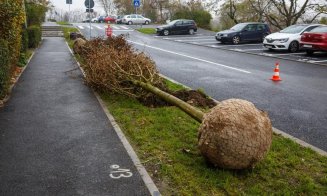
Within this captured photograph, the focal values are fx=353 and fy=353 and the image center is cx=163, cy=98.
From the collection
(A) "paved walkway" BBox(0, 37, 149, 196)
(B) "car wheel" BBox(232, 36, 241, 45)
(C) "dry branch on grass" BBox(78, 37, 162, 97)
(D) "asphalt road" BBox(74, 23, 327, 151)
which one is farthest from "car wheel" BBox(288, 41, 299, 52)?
(A) "paved walkway" BBox(0, 37, 149, 196)

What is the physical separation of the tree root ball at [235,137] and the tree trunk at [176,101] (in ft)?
4.04

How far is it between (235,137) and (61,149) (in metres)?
2.93

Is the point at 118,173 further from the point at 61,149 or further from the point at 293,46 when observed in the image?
the point at 293,46

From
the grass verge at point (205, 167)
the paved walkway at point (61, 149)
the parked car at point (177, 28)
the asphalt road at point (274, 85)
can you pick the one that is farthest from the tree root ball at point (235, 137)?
the parked car at point (177, 28)

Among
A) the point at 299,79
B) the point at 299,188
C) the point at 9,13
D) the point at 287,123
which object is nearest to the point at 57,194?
the point at 299,188

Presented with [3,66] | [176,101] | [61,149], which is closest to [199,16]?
[3,66]

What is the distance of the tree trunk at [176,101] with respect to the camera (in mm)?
6189

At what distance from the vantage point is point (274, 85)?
1157cm

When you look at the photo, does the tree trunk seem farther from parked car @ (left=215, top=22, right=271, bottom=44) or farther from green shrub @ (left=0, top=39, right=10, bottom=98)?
parked car @ (left=215, top=22, right=271, bottom=44)

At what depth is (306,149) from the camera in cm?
575

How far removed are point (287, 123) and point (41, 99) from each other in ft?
20.2

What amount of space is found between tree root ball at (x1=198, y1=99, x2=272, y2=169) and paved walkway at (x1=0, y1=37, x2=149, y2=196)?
3.51 ft

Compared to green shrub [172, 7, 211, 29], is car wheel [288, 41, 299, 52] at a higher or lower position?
lower

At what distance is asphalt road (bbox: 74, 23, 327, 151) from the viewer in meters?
7.44
